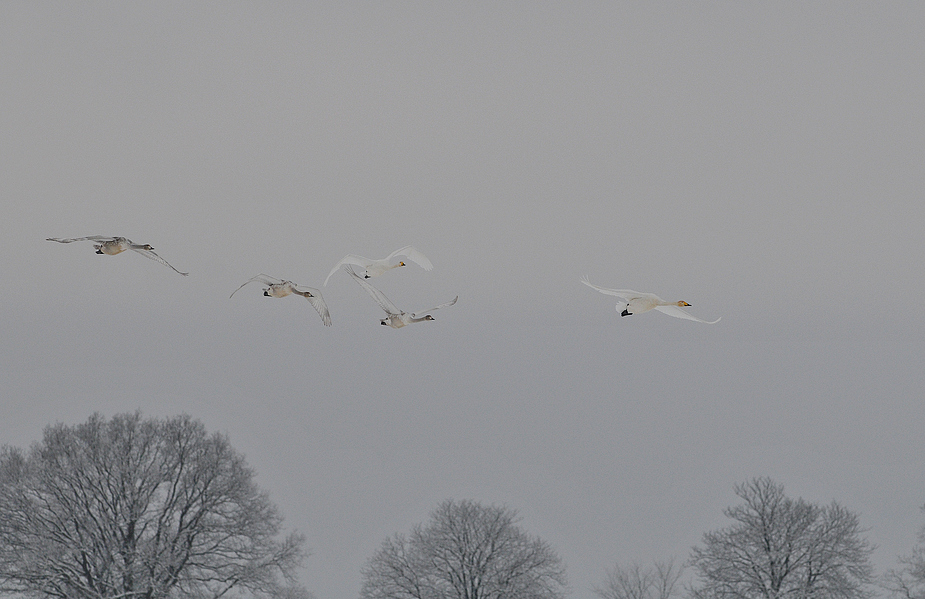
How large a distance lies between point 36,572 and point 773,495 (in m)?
23.8

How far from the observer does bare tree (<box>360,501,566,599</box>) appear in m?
36.4

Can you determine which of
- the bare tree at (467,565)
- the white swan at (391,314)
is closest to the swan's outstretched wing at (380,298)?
the white swan at (391,314)

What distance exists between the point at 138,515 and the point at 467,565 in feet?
38.1

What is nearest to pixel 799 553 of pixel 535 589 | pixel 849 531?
pixel 849 531

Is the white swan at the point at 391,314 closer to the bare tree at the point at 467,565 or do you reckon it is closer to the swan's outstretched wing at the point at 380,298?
the swan's outstretched wing at the point at 380,298

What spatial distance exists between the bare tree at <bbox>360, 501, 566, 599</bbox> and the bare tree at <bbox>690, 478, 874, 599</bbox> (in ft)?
17.4

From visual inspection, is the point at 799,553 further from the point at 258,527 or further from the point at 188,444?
the point at 188,444

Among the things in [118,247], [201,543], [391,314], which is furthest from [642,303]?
[201,543]

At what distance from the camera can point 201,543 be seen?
31203mm

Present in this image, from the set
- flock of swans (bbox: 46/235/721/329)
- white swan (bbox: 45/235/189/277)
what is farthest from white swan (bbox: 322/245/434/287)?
white swan (bbox: 45/235/189/277)

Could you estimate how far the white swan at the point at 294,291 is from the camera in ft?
41.8

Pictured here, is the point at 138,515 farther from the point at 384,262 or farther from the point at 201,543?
the point at 384,262

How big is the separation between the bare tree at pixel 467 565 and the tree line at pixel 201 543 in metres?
0.05

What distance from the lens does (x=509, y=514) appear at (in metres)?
38.7
